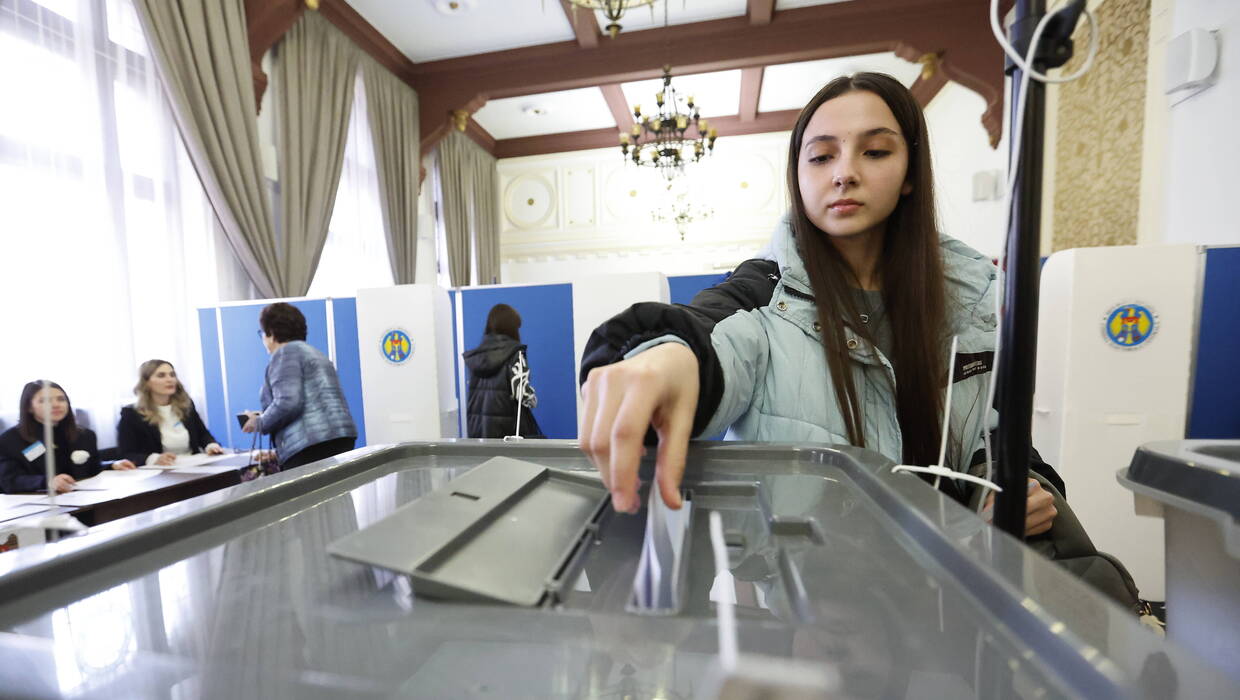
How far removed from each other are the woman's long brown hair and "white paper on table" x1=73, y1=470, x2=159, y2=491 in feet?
7.89

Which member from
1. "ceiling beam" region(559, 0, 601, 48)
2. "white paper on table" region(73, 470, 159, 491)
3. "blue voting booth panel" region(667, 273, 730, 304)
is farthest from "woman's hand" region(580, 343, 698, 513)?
"ceiling beam" region(559, 0, 601, 48)

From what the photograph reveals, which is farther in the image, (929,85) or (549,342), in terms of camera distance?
(929,85)

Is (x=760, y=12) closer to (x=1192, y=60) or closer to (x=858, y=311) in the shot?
(x=1192, y=60)

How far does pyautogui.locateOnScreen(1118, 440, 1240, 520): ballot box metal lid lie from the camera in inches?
20.4

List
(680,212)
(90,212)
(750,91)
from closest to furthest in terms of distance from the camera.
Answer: (90,212) < (750,91) < (680,212)

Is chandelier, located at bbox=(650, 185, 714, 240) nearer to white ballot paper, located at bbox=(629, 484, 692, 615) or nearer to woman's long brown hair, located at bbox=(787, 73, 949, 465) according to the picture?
woman's long brown hair, located at bbox=(787, 73, 949, 465)

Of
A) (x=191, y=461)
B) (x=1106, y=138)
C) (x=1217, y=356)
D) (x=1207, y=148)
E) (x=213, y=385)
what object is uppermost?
(x=1106, y=138)

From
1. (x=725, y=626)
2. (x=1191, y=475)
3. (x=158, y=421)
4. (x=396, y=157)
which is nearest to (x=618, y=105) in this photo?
(x=396, y=157)

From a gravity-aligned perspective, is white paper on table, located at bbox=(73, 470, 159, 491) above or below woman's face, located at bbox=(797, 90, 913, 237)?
below

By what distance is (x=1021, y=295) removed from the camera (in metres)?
0.40

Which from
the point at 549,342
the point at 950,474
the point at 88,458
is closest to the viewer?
the point at 950,474

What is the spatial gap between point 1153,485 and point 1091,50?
1.68ft

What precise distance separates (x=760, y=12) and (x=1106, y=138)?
2659mm

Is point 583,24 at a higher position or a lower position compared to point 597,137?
higher
